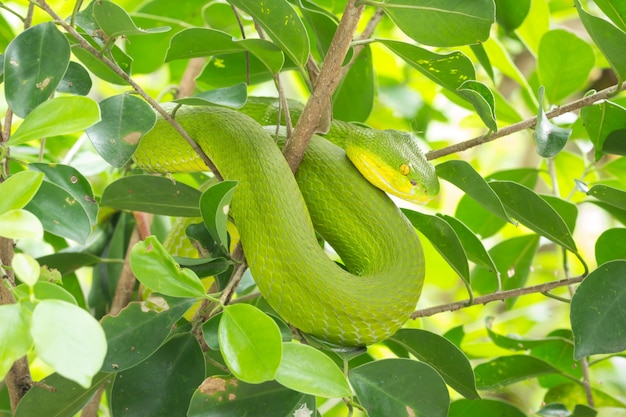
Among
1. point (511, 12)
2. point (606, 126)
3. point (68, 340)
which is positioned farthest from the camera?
point (511, 12)

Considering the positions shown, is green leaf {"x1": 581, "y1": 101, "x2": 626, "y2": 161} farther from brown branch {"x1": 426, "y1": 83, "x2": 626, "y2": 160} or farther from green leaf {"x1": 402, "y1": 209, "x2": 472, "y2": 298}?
green leaf {"x1": 402, "y1": 209, "x2": 472, "y2": 298}

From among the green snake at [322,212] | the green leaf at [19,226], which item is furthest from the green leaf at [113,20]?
the green leaf at [19,226]

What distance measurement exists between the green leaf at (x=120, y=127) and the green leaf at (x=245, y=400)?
37 centimetres

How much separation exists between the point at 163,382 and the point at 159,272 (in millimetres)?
338

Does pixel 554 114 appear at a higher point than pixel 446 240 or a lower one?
higher

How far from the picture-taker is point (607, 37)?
1240mm

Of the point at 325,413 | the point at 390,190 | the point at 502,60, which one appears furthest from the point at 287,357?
the point at 502,60

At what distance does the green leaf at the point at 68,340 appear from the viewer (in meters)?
0.61

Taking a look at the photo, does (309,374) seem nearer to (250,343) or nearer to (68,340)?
(250,343)

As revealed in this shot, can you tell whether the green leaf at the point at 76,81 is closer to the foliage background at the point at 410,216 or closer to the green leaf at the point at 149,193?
the foliage background at the point at 410,216

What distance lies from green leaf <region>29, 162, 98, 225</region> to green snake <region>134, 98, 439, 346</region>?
272 mm

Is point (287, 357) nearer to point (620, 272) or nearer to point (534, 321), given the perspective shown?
point (620, 272)

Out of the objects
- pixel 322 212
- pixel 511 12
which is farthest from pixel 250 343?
pixel 511 12

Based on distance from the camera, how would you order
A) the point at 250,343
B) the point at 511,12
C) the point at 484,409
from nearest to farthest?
the point at 250,343 < the point at 484,409 < the point at 511,12
